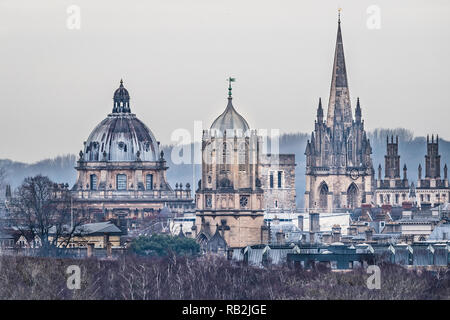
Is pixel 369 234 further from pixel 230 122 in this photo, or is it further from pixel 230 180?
pixel 230 180

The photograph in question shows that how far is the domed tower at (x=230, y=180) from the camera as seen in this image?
185625 millimetres

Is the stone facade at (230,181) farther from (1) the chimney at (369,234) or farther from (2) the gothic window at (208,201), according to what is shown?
(1) the chimney at (369,234)

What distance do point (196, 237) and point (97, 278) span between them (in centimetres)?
5441

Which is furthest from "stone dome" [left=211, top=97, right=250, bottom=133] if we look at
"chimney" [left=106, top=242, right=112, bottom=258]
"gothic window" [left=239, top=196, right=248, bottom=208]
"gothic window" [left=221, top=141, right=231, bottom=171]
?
"chimney" [left=106, top=242, right=112, bottom=258]

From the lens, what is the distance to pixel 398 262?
141125 millimetres

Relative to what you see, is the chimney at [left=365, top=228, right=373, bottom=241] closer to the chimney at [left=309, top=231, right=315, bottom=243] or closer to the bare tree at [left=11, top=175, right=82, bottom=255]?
the chimney at [left=309, top=231, right=315, bottom=243]

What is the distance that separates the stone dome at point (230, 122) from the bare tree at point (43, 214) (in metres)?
9.43

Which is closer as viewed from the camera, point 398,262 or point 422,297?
point 422,297

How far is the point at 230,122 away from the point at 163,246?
2134 centimetres

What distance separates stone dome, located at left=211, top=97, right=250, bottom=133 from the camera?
186 meters

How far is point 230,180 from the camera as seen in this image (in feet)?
620

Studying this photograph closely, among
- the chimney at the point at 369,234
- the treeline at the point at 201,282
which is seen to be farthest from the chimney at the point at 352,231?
the treeline at the point at 201,282
